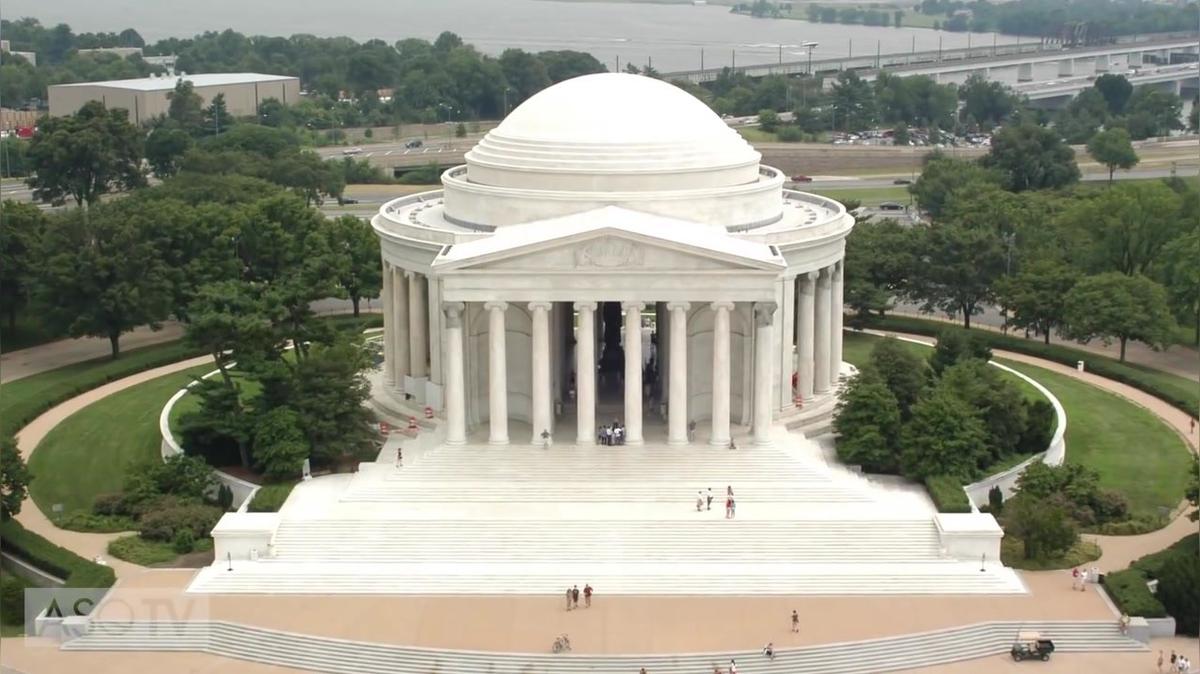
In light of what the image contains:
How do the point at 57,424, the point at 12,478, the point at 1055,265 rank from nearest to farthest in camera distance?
the point at 12,478
the point at 57,424
the point at 1055,265

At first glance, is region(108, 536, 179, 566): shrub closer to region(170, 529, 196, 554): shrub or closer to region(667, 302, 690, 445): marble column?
region(170, 529, 196, 554): shrub

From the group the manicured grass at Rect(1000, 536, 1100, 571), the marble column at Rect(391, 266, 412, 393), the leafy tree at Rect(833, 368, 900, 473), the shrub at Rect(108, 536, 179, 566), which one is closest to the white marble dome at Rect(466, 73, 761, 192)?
the marble column at Rect(391, 266, 412, 393)

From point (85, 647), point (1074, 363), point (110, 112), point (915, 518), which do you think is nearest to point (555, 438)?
point (915, 518)

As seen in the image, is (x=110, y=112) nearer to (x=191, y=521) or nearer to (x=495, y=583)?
(x=191, y=521)

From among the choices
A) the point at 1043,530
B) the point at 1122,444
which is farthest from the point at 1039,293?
the point at 1043,530

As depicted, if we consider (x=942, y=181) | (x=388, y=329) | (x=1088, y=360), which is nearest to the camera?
(x=388, y=329)

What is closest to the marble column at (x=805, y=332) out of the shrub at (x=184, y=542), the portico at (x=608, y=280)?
the portico at (x=608, y=280)

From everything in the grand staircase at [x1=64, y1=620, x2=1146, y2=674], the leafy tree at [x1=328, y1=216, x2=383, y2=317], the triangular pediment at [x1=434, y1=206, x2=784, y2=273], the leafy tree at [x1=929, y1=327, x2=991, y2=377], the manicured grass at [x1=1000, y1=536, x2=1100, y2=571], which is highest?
the triangular pediment at [x1=434, y1=206, x2=784, y2=273]

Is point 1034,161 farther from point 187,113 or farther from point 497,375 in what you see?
point 497,375
